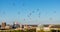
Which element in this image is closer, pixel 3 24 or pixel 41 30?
pixel 41 30

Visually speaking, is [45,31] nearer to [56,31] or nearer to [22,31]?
[56,31]

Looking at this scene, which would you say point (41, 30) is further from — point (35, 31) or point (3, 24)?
point (3, 24)

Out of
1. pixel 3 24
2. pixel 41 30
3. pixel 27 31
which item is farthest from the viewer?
pixel 3 24

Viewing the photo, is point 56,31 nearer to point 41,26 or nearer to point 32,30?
point 41,26

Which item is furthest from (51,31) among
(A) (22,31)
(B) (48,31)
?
(A) (22,31)

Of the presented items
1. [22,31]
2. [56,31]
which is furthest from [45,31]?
[22,31]

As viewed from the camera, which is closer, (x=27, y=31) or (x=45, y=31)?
(x=45, y=31)

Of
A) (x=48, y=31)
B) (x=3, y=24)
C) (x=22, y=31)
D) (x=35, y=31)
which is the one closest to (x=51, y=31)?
(x=48, y=31)

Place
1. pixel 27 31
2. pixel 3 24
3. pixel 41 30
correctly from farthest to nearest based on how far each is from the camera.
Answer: pixel 3 24 → pixel 27 31 → pixel 41 30
